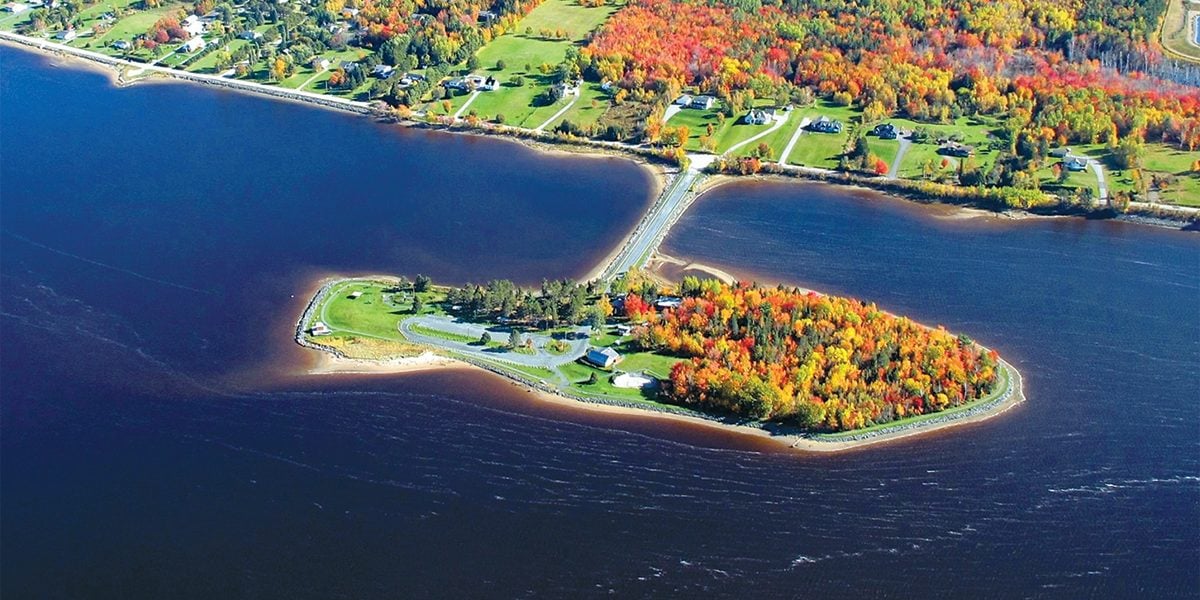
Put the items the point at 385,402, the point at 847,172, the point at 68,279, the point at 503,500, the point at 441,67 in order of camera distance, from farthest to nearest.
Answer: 1. the point at 441,67
2. the point at 847,172
3. the point at 68,279
4. the point at 385,402
5. the point at 503,500

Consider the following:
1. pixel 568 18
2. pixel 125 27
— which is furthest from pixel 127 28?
pixel 568 18

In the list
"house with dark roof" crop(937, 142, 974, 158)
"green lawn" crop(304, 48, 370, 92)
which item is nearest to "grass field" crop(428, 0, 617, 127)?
"green lawn" crop(304, 48, 370, 92)

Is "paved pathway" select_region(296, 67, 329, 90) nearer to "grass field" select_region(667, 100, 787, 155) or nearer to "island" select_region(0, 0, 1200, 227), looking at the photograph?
"island" select_region(0, 0, 1200, 227)

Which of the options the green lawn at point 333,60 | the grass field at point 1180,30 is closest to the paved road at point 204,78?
the green lawn at point 333,60

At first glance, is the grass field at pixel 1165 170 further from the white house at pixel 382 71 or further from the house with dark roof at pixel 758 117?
the white house at pixel 382 71

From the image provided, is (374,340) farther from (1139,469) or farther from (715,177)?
(1139,469)

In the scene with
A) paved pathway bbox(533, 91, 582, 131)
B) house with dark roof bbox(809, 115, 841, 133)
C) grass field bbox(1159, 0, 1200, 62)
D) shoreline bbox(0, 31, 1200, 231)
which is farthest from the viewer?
grass field bbox(1159, 0, 1200, 62)

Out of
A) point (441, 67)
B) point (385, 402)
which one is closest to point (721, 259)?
point (385, 402)
